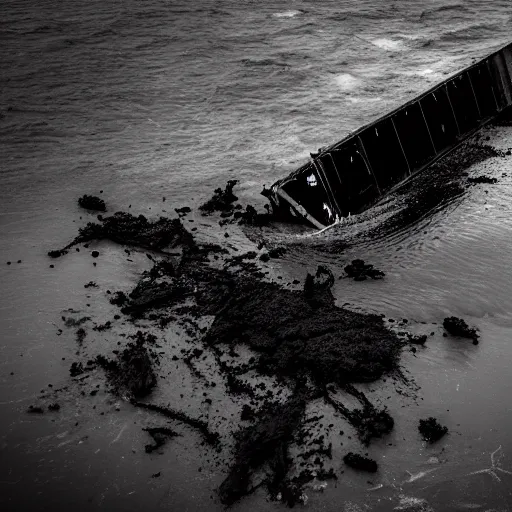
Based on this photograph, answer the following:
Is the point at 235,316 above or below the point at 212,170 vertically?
below

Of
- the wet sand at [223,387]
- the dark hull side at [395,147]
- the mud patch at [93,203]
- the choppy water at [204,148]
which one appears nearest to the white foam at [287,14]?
the choppy water at [204,148]

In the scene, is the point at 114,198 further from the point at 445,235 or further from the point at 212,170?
the point at 445,235

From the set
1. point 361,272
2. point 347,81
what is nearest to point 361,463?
point 361,272

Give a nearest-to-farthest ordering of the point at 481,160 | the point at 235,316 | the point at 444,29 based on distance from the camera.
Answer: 1. the point at 235,316
2. the point at 481,160
3. the point at 444,29

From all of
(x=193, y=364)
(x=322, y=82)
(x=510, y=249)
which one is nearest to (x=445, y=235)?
(x=510, y=249)

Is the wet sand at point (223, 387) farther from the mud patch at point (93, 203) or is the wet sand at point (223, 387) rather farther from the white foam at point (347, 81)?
the white foam at point (347, 81)

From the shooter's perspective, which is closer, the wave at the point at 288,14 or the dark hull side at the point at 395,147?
the dark hull side at the point at 395,147

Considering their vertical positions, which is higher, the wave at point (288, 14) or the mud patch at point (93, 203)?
the wave at point (288, 14)
